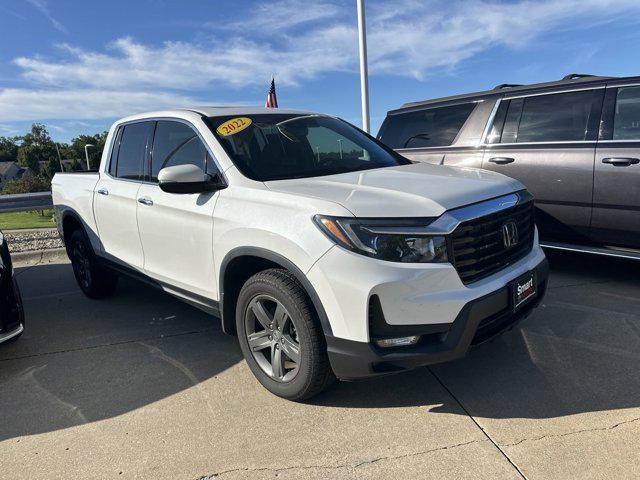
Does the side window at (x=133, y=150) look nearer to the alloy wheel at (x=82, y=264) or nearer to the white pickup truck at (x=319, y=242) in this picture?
the white pickup truck at (x=319, y=242)

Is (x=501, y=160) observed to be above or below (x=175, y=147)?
below

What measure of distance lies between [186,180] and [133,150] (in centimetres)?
152

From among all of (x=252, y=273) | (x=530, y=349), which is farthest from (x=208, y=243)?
(x=530, y=349)

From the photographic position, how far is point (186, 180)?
9.77 ft

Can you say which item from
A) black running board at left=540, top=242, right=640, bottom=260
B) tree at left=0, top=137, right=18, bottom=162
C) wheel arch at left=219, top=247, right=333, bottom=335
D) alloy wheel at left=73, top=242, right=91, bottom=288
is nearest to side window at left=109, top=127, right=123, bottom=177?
alloy wheel at left=73, top=242, right=91, bottom=288

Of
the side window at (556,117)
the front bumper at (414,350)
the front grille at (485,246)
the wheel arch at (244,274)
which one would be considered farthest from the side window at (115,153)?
the side window at (556,117)

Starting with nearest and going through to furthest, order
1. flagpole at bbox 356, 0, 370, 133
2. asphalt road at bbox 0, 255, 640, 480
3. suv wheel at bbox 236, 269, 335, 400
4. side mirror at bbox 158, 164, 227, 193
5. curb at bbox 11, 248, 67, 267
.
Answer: asphalt road at bbox 0, 255, 640, 480, suv wheel at bbox 236, 269, 335, 400, side mirror at bbox 158, 164, 227, 193, curb at bbox 11, 248, 67, 267, flagpole at bbox 356, 0, 370, 133

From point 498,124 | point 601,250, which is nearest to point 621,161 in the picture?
point 601,250

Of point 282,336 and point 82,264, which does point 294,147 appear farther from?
point 82,264

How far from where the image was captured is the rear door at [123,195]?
157 inches

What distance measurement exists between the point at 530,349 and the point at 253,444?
1997 mm

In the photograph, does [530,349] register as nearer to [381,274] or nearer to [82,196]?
[381,274]

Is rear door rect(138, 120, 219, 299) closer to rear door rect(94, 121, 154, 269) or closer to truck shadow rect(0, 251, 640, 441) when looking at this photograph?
rear door rect(94, 121, 154, 269)

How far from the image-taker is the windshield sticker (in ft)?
11.1
